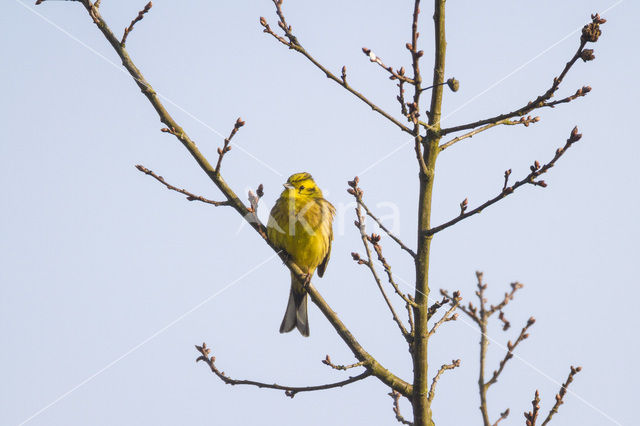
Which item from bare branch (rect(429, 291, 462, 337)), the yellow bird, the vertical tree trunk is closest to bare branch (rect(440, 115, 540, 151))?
the vertical tree trunk

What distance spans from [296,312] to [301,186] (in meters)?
1.34

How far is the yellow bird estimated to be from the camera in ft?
21.3

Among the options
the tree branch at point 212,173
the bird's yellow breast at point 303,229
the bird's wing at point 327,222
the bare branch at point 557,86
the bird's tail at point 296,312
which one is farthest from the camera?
the bird's wing at point 327,222

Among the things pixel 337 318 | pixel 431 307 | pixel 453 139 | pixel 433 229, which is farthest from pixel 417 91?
pixel 337 318

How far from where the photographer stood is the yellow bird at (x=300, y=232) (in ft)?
21.3

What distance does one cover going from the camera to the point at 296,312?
6.69 meters

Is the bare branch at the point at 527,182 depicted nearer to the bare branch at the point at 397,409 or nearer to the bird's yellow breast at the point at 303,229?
the bare branch at the point at 397,409

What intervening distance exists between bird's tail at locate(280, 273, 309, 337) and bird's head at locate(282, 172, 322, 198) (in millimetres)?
916

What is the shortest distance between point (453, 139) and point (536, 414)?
167 centimetres

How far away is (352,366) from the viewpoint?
4.03 metres

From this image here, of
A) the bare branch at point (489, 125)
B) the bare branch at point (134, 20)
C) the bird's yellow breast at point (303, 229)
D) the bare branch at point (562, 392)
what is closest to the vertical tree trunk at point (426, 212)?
the bare branch at point (489, 125)

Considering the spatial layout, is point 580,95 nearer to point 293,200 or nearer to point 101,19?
point 101,19

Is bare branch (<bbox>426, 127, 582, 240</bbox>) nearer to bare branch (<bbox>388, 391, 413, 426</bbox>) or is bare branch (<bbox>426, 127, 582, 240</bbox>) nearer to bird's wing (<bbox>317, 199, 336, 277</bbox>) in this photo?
bare branch (<bbox>388, 391, 413, 426</bbox>)

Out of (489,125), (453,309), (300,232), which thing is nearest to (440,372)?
(453,309)
